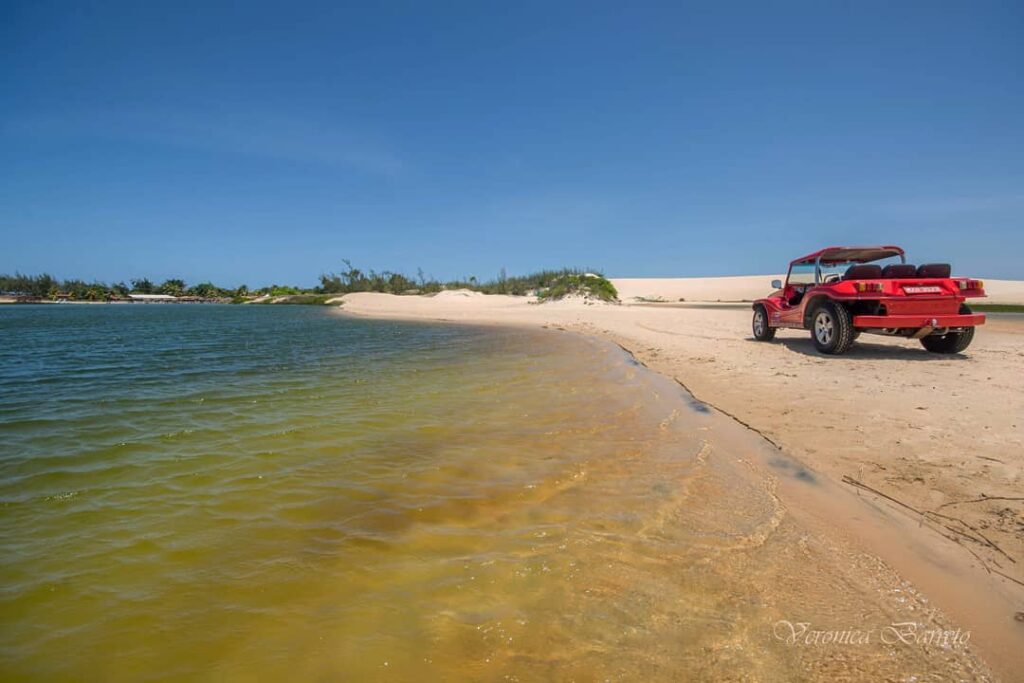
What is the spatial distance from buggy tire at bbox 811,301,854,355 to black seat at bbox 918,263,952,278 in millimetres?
1517

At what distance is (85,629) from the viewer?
2.00 m

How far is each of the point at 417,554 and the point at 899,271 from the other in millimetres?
10409

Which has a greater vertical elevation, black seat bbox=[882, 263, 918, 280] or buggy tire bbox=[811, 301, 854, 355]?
black seat bbox=[882, 263, 918, 280]

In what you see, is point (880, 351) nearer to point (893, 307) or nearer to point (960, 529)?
point (893, 307)

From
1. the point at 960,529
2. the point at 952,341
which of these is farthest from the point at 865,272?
the point at 960,529

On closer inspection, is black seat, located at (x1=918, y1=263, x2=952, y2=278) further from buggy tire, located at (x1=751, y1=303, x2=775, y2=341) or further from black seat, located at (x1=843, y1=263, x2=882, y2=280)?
buggy tire, located at (x1=751, y1=303, x2=775, y2=341)

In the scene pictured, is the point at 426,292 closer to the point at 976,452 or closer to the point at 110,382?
the point at 110,382

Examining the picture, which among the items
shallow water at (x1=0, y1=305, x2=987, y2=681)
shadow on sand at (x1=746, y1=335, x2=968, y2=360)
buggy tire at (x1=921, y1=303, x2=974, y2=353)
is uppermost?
buggy tire at (x1=921, y1=303, x2=974, y2=353)

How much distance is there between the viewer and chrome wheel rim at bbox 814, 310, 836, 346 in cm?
862

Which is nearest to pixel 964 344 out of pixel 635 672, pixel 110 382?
pixel 635 672

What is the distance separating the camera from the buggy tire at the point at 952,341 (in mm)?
8078

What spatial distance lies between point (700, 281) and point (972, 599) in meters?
Answer: 58.7

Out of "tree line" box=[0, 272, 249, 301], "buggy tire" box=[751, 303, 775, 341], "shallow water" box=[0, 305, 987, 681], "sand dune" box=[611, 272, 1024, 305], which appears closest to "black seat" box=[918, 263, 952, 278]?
"buggy tire" box=[751, 303, 775, 341]

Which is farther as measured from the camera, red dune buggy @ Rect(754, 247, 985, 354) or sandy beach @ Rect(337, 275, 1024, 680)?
red dune buggy @ Rect(754, 247, 985, 354)
